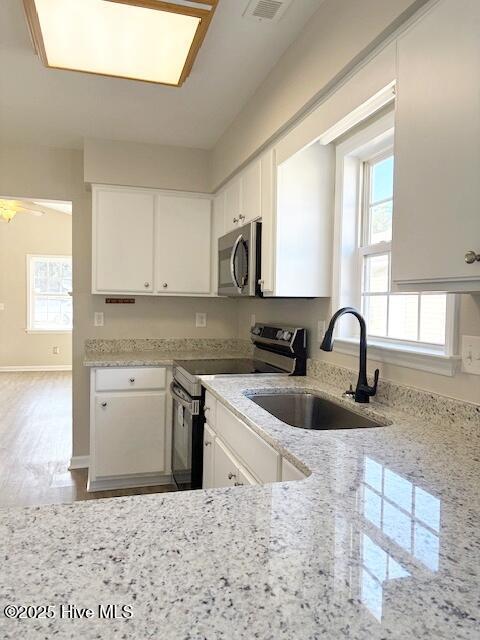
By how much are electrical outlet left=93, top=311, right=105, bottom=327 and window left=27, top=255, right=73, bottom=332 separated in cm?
513

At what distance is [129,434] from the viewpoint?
321cm

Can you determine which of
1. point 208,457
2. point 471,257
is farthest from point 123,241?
point 471,257

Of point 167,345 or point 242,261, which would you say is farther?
point 167,345

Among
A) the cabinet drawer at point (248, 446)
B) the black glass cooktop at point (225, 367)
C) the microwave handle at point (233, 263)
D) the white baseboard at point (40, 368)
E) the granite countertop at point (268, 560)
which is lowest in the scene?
→ the white baseboard at point (40, 368)

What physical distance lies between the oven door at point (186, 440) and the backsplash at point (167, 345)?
729 mm

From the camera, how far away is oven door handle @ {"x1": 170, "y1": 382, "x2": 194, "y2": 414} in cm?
256

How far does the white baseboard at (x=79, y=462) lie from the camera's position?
3.59 m

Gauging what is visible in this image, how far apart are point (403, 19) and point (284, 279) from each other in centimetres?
124

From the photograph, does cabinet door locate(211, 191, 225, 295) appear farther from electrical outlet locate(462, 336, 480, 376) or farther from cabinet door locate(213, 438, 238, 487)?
electrical outlet locate(462, 336, 480, 376)

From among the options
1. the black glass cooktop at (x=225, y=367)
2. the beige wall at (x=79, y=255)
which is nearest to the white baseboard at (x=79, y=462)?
the beige wall at (x=79, y=255)

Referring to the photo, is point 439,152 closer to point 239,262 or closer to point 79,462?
point 239,262

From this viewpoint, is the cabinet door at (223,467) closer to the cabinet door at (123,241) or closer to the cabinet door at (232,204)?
the cabinet door at (232,204)

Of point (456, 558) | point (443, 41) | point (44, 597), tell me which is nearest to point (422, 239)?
point (443, 41)

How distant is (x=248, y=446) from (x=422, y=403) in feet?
2.13
